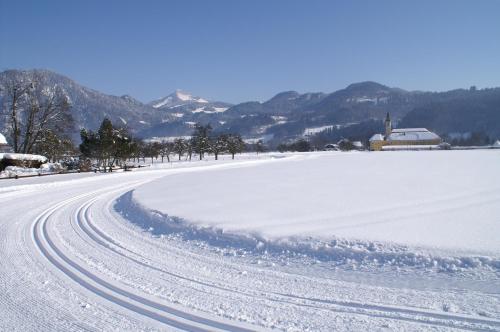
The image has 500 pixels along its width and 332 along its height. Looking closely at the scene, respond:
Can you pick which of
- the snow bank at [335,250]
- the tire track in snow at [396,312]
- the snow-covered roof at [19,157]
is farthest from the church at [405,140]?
the tire track in snow at [396,312]

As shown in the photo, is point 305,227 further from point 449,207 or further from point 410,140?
point 410,140

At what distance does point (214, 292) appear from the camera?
18.0 feet

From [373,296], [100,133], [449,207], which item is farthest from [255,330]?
[100,133]

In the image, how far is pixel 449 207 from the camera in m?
11.1

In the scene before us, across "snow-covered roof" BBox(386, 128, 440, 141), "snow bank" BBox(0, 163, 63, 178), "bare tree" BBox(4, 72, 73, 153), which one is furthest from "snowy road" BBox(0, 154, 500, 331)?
"snow-covered roof" BBox(386, 128, 440, 141)

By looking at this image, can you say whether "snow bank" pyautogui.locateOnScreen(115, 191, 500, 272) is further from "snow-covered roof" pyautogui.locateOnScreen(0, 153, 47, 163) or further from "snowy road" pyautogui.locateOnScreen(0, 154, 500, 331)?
"snow-covered roof" pyautogui.locateOnScreen(0, 153, 47, 163)

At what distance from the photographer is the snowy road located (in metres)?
4.50

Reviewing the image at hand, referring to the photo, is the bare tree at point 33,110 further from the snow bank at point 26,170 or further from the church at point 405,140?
the church at point 405,140

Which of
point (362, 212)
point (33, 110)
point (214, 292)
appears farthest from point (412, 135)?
point (214, 292)

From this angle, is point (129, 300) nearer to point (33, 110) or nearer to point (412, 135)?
point (33, 110)

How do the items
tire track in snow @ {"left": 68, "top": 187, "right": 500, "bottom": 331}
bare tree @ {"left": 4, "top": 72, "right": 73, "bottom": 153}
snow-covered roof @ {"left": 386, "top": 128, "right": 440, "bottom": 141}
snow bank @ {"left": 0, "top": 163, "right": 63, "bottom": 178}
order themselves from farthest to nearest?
1. snow-covered roof @ {"left": 386, "top": 128, "right": 440, "bottom": 141}
2. bare tree @ {"left": 4, "top": 72, "right": 73, "bottom": 153}
3. snow bank @ {"left": 0, "top": 163, "right": 63, "bottom": 178}
4. tire track in snow @ {"left": 68, "top": 187, "right": 500, "bottom": 331}

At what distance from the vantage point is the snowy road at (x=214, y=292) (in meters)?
4.50

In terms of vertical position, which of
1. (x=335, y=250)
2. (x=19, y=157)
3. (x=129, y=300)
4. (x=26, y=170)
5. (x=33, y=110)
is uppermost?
(x=33, y=110)

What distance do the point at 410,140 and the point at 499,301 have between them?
127966 mm
